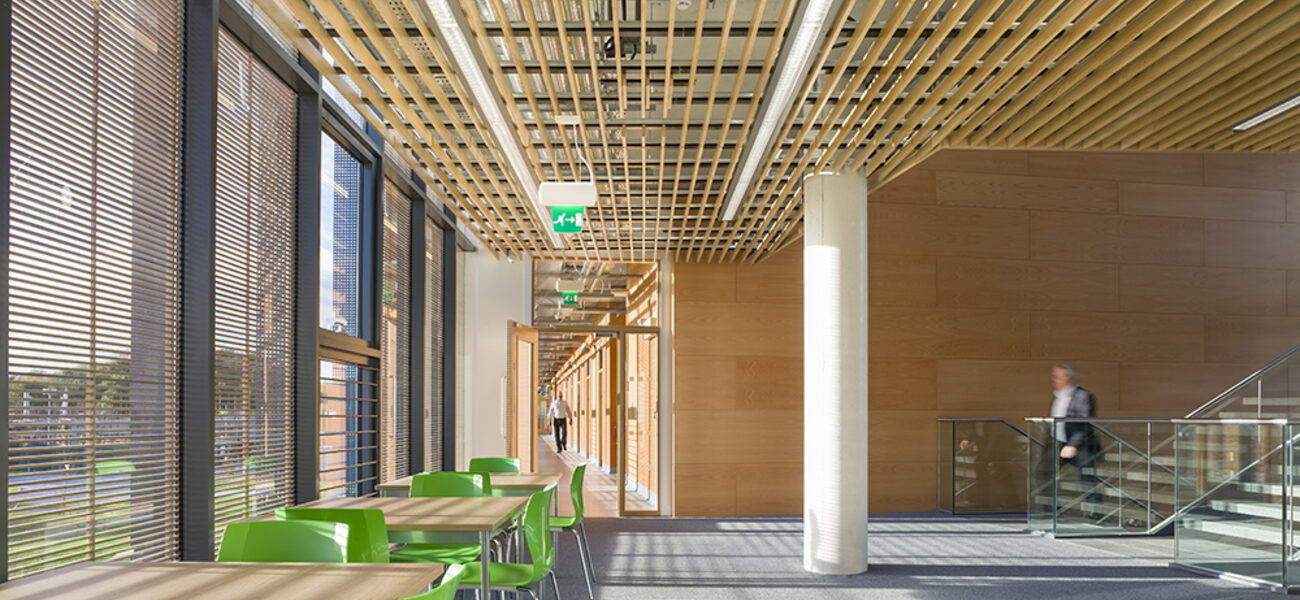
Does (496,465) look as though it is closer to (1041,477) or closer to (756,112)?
(756,112)

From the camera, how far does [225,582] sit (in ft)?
10.5

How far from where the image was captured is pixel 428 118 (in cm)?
581

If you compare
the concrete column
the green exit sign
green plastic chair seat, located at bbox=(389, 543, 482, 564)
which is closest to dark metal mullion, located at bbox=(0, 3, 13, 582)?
green plastic chair seat, located at bbox=(389, 543, 482, 564)

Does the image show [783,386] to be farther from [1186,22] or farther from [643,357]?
[1186,22]

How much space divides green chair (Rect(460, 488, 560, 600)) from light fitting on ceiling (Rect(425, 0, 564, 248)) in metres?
2.10

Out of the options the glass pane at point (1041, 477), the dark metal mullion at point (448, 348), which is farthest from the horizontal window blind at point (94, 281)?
the glass pane at point (1041, 477)

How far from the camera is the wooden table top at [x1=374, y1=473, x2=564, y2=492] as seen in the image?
696 cm

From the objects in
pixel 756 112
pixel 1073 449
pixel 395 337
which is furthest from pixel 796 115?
pixel 1073 449

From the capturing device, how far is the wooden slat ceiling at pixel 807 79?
4.41 m

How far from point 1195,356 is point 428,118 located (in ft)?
33.2

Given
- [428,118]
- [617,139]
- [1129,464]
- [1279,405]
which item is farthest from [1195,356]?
[428,118]

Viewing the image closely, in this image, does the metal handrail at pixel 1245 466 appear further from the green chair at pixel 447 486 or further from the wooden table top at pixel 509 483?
the green chair at pixel 447 486

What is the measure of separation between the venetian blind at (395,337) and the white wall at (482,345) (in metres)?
2.05

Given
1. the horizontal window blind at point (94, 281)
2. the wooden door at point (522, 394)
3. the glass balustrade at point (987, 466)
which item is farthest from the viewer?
the wooden door at point (522, 394)
